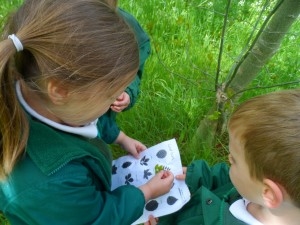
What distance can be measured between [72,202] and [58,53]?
394 mm

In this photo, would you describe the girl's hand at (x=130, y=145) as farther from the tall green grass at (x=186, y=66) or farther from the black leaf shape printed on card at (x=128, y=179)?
the tall green grass at (x=186, y=66)

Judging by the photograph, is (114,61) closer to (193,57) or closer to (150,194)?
(150,194)

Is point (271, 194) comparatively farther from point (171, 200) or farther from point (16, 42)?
point (16, 42)

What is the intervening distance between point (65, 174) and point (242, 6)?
4.97 ft

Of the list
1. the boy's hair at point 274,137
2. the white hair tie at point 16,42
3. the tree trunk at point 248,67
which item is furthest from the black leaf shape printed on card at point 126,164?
the white hair tie at point 16,42

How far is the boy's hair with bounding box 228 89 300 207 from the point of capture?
0.91 meters

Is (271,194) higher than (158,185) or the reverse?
higher

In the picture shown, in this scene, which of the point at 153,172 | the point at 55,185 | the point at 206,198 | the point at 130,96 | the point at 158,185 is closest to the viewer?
the point at 55,185

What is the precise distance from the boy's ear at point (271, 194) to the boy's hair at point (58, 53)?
429 millimetres

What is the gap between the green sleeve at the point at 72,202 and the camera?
1.01 metres

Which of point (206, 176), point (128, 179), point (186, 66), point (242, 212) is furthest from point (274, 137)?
point (186, 66)

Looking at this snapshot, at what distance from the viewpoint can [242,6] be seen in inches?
85.4

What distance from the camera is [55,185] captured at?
3.33 feet

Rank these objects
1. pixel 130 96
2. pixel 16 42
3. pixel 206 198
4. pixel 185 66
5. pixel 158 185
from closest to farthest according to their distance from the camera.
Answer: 1. pixel 16 42
2. pixel 206 198
3. pixel 158 185
4. pixel 130 96
5. pixel 185 66
